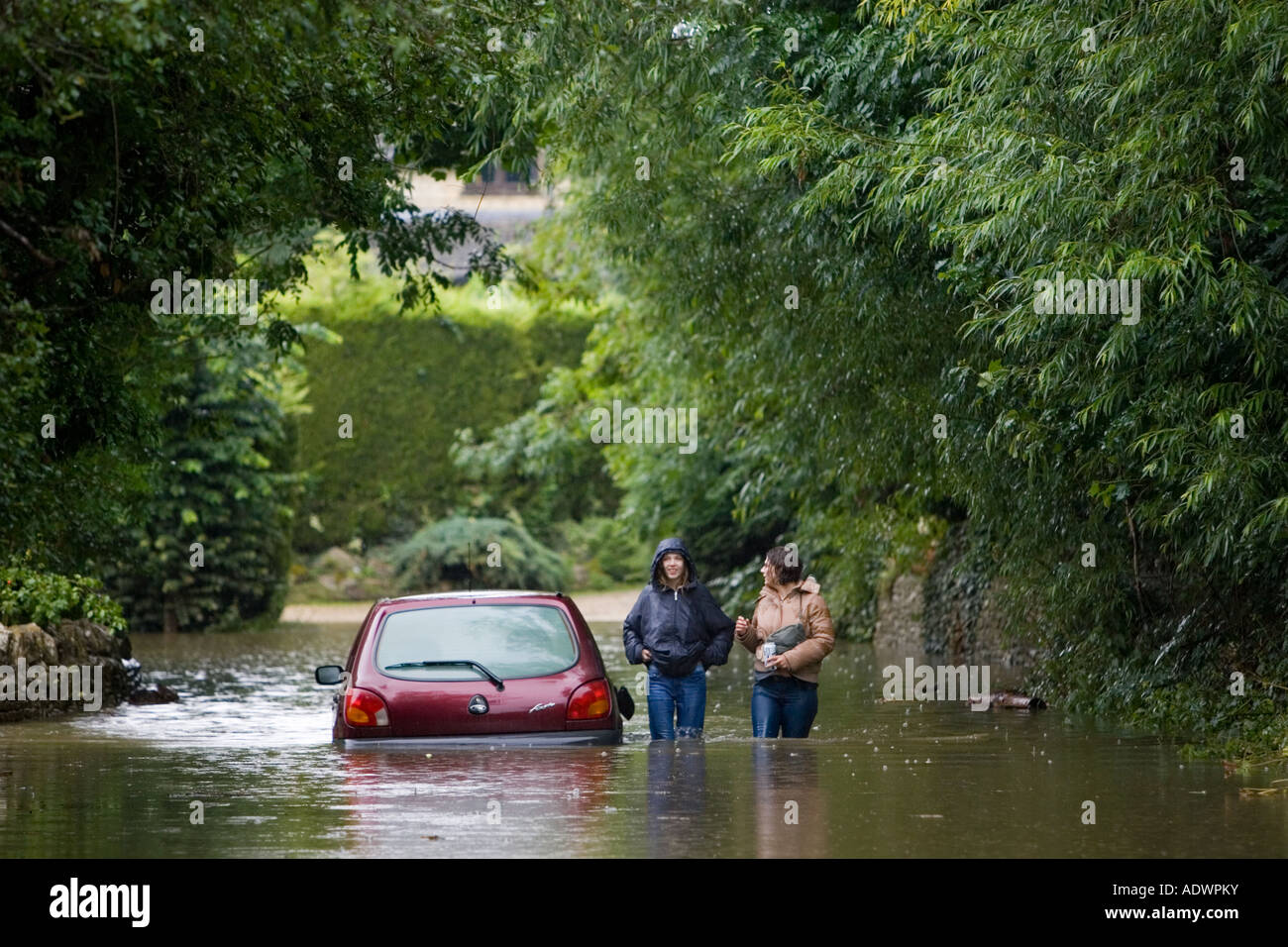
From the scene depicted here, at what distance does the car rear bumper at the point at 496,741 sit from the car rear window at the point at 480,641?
374mm

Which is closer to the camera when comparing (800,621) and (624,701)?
(800,621)

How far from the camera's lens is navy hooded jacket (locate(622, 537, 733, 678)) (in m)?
12.9

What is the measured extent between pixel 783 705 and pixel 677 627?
0.92 metres

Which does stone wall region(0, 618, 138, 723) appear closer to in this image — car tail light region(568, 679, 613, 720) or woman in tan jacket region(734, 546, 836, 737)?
car tail light region(568, 679, 613, 720)

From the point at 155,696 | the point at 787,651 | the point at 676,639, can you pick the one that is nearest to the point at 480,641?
the point at 676,639

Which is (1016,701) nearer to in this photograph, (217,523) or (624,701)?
(624,701)

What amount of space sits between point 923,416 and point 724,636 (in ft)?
15.1

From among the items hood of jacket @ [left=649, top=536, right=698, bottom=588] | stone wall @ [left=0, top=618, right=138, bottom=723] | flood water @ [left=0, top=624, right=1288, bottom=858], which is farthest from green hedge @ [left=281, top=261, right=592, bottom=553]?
hood of jacket @ [left=649, top=536, right=698, bottom=588]

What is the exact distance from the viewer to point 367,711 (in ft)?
38.3

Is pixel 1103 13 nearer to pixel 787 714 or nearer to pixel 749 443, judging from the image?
pixel 787 714

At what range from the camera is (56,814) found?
32.7 feet

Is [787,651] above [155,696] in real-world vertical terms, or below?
above

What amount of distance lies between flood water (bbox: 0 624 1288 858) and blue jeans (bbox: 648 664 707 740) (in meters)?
0.24
